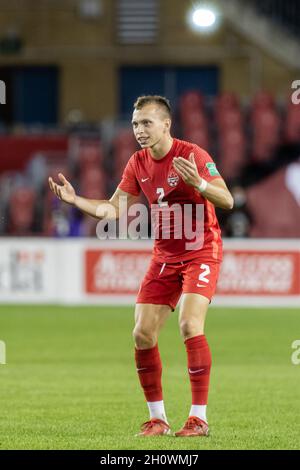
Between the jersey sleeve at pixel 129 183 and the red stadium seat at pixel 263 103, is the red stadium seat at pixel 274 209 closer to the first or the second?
the red stadium seat at pixel 263 103

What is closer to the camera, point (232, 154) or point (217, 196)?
point (217, 196)

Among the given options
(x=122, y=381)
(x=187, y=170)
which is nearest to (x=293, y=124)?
(x=122, y=381)

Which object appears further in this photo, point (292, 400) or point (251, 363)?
point (251, 363)

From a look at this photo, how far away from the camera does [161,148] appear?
9031 millimetres

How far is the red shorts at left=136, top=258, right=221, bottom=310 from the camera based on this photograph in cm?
897

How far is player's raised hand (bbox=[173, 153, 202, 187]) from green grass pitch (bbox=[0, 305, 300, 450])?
1.65 m

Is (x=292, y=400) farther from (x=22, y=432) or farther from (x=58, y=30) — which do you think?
(x=58, y=30)

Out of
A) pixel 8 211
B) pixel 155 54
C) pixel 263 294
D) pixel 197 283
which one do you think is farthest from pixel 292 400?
pixel 155 54

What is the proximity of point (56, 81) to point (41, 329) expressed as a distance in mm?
14810

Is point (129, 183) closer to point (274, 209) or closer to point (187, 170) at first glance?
point (187, 170)

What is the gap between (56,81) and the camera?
32188mm

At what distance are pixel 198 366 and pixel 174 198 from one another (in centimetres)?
115

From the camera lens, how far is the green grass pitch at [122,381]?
29.2 feet

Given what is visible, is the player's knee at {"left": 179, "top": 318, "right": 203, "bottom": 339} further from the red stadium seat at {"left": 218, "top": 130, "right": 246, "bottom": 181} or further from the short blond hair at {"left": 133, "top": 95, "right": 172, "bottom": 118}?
the red stadium seat at {"left": 218, "top": 130, "right": 246, "bottom": 181}
